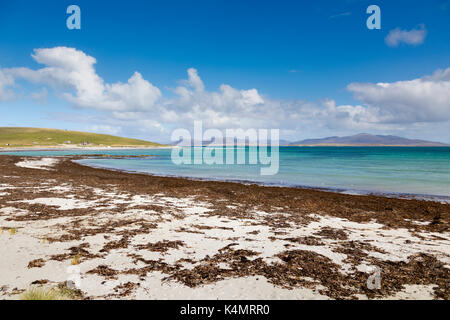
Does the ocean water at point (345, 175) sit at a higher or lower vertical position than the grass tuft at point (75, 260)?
lower

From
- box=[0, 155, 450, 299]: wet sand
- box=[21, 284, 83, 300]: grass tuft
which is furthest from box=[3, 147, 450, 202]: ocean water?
box=[21, 284, 83, 300]: grass tuft

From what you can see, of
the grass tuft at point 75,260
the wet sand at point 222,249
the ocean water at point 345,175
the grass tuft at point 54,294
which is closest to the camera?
the grass tuft at point 54,294

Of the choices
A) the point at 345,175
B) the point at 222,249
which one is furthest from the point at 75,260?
the point at 345,175

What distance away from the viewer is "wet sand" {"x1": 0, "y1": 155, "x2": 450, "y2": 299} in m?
5.62

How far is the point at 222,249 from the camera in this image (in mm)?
7984

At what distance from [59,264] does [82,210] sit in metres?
6.68

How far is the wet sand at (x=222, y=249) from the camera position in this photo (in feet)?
18.4

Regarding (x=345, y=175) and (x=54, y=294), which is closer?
(x=54, y=294)

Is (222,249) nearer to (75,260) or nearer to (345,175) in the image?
(75,260)

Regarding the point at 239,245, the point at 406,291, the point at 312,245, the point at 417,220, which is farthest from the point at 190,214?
the point at 417,220

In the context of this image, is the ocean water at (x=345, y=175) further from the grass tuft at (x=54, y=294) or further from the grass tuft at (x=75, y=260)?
the grass tuft at (x=54, y=294)

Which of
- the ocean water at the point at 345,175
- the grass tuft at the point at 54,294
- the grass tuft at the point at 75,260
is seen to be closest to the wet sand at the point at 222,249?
the grass tuft at the point at 75,260

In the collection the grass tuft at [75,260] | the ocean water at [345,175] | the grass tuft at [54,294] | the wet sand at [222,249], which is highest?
the grass tuft at [54,294]

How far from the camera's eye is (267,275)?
627cm
